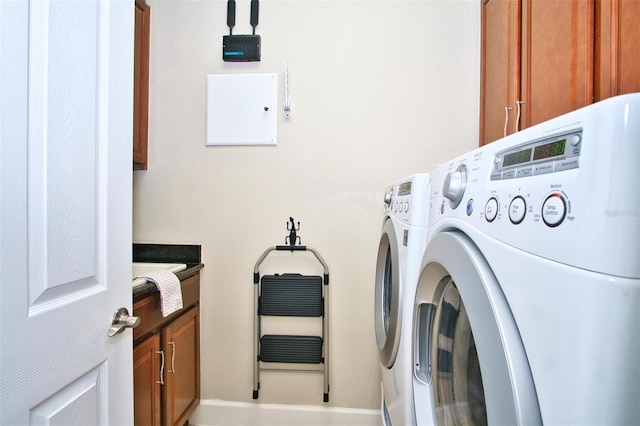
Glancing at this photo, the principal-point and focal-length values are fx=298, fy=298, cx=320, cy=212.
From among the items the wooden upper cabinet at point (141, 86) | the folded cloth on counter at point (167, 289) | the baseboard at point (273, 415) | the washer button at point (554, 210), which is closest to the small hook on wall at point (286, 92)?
the wooden upper cabinet at point (141, 86)

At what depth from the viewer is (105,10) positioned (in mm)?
757

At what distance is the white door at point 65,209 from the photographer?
0.53 meters

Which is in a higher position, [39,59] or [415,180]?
[39,59]

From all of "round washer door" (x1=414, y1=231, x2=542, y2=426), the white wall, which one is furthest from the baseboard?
"round washer door" (x1=414, y1=231, x2=542, y2=426)

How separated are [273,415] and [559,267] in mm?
1826

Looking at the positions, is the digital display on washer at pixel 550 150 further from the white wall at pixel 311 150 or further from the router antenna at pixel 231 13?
the router antenna at pixel 231 13

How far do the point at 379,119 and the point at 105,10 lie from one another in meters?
1.28

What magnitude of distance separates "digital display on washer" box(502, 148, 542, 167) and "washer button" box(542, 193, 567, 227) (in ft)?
0.24

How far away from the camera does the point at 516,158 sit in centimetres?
41

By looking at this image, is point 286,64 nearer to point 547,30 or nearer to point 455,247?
point 547,30

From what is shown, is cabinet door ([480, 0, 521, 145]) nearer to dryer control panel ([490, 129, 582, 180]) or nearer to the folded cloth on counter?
dryer control panel ([490, 129, 582, 180])

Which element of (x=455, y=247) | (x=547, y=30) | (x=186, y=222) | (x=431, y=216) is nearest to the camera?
(x=455, y=247)

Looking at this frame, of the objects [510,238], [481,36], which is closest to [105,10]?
[510,238]

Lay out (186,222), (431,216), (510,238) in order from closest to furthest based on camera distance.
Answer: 1. (510,238)
2. (431,216)
3. (186,222)
